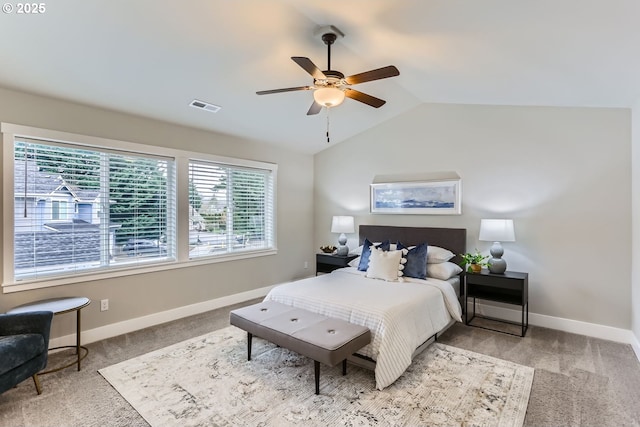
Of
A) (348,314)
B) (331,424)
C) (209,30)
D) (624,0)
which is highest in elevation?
(209,30)

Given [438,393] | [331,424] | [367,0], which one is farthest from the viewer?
[438,393]

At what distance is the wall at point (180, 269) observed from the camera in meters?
3.12

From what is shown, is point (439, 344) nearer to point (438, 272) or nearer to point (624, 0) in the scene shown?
point (438, 272)

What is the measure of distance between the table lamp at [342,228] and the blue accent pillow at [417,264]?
1365mm

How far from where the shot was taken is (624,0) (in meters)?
1.73

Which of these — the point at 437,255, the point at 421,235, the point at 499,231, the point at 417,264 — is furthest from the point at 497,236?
the point at 421,235

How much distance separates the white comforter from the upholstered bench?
0.13 metres

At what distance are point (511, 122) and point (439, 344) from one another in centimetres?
286

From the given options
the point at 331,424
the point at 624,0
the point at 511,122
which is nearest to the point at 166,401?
the point at 331,424

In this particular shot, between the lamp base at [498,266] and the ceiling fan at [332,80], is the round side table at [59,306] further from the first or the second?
the lamp base at [498,266]

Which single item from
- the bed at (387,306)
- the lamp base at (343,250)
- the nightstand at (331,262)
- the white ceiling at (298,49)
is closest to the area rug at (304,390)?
the bed at (387,306)

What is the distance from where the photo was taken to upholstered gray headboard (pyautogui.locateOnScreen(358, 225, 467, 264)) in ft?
14.4

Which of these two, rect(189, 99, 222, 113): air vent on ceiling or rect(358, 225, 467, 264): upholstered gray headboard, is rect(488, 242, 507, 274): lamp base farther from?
rect(189, 99, 222, 113): air vent on ceiling

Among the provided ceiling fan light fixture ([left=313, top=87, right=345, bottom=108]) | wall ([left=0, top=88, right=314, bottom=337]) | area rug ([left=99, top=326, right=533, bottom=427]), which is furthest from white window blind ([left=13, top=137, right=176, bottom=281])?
ceiling fan light fixture ([left=313, top=87, right=345, bottom=108])
